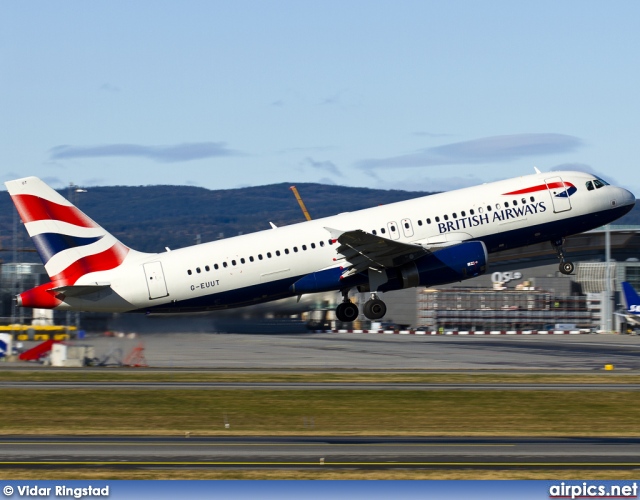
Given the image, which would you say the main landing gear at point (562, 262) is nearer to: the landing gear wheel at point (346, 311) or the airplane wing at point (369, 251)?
the airplane wing at point (369, 251)

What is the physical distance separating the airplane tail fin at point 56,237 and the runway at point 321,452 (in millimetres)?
15868

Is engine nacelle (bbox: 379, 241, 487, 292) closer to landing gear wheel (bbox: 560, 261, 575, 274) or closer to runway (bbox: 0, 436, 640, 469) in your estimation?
landing gear wheel (bbox: 560, 261, 575, 274)

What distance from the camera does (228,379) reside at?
49875mm

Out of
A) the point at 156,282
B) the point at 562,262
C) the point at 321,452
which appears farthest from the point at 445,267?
the point at 321,452

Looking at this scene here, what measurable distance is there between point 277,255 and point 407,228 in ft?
21.4

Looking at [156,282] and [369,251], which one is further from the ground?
[369,251]

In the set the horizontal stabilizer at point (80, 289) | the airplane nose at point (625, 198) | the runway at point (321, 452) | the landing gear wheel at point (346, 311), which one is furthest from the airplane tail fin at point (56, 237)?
the airplane nose at point (625, 198)

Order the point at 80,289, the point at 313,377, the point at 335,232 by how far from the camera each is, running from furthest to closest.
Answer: the point at 313,377, the point at 80,289, the point at 335,232

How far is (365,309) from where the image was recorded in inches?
1880

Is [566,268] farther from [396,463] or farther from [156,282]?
[396,463]

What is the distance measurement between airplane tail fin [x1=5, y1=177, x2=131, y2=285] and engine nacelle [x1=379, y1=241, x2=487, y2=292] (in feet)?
46.3

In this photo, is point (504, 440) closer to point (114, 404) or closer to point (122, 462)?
point (122, 462)

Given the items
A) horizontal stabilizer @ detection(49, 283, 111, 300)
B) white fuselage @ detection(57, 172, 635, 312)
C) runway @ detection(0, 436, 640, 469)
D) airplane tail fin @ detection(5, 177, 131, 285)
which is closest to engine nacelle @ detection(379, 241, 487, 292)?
white fuselage @ detection(57, 172, 635, 312)

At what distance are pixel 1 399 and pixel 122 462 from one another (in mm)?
17785
